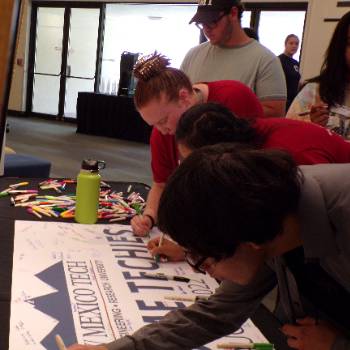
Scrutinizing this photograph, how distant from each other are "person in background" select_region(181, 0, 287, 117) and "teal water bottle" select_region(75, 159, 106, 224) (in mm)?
609

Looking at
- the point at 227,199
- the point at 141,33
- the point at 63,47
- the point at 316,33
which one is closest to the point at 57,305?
the point at 227,199

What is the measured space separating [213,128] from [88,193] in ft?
2.08

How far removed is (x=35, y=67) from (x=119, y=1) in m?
2.09

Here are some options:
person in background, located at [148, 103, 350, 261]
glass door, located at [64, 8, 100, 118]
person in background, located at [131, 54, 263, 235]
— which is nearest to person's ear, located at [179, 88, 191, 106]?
person in background, located at [131, 54, 263, 235]

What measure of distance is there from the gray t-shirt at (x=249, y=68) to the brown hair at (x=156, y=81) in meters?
0.54

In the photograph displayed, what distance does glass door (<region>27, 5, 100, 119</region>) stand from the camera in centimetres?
839

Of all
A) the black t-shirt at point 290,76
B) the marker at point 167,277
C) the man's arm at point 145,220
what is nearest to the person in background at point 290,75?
the black t-shirt at point 290,76

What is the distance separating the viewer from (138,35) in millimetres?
8375

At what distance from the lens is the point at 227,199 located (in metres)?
0.63

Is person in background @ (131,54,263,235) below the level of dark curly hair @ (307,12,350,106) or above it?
below

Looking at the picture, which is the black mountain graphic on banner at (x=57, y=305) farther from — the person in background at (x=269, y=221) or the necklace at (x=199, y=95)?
the necklace at (x=199, y=95)

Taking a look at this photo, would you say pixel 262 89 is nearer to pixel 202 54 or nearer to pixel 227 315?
pixel 202 54

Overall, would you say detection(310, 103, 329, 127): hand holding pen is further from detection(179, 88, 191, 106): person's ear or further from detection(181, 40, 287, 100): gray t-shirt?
detection(179, 88, 191, 106): person's ear

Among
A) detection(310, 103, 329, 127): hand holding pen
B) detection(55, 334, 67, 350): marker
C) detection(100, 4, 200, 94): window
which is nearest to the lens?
detection(55, 334, 67, 350): marker
